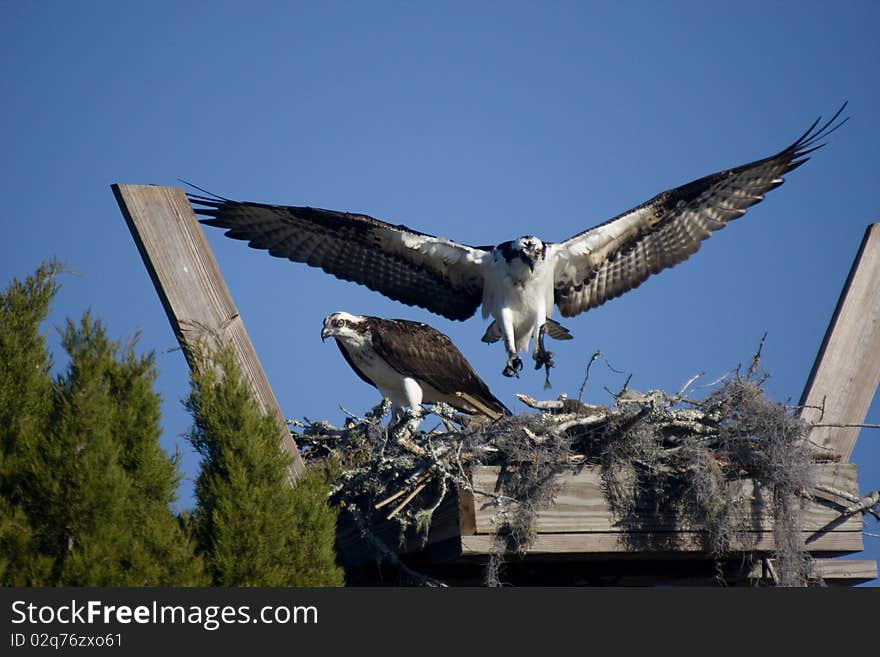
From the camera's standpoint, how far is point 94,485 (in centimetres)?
420

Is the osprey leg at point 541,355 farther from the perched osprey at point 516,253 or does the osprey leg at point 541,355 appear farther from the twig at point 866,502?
the twig at point 866,502

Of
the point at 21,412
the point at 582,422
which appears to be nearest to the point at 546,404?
the point at 582,422

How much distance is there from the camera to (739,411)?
6.11m

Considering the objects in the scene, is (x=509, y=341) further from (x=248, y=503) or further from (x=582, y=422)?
(x=248, y=503)

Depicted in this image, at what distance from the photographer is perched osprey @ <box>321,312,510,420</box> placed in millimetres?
8227

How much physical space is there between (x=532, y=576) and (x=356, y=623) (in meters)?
2.57

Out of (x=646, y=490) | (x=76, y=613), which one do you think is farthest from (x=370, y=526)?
(x=76, y=613)

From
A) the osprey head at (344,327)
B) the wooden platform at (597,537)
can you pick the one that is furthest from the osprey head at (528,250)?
the wooden platform at (597,537)

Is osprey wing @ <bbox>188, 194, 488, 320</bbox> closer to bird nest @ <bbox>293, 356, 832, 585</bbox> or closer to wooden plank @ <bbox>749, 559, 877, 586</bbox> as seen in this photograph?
bird nest @ <bbox>293, 356, 832, 585</bbox>

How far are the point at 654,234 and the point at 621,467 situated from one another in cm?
350

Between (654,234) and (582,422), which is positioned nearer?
(582,422)

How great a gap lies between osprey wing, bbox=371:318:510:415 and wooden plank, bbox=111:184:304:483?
9.84 feet

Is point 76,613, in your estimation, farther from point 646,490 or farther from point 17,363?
point 646,490

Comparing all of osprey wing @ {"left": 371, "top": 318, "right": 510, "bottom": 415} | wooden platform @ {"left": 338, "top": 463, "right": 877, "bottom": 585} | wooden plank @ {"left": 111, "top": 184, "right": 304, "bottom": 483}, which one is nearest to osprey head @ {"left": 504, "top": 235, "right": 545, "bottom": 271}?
osprey wing @ {"left": 371, "top": 318, "right": 510, "bottom": 415}
